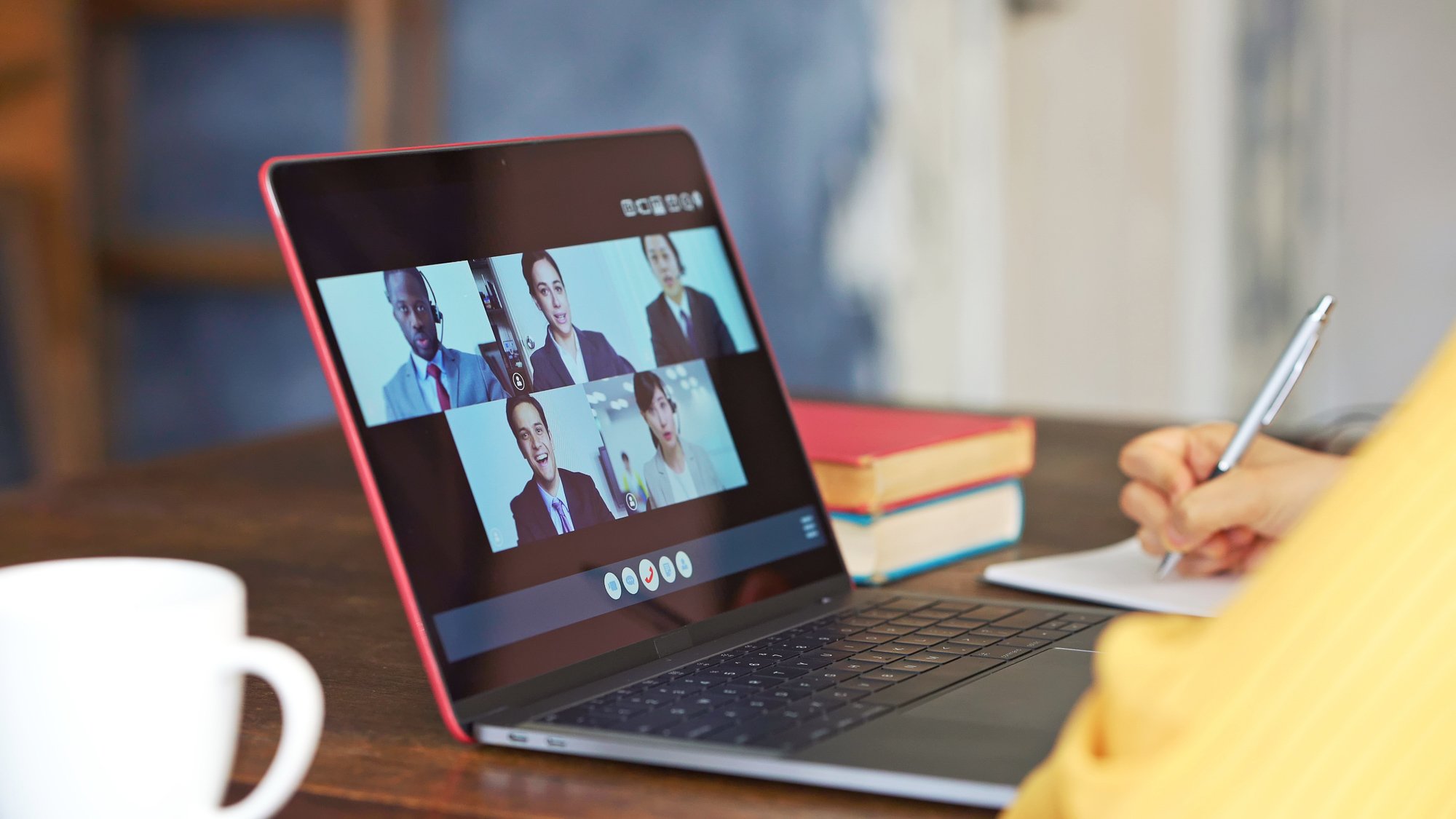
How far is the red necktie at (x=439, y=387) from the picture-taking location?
550 mm

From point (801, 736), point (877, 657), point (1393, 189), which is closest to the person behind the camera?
point (801, 736)

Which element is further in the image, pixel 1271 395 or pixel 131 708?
pixel 1271 395

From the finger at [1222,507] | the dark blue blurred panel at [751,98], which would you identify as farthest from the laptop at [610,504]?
the dark blue blurred panel at [751,98]

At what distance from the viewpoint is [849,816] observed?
426 mm

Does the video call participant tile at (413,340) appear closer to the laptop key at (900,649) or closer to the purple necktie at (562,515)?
the purple necktie at (562,515)

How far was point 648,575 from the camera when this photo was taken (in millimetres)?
602

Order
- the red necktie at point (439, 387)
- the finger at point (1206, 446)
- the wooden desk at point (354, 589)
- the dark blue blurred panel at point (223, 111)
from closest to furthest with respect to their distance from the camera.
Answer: the wooden desk at point (354, 589) < the red necktie at point (439, 387) < the finger at point (1206, 446) < the dark blue blurred panel at point (223, 111)

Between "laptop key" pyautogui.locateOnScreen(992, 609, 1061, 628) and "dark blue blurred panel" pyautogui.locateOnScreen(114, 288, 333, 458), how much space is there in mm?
2188

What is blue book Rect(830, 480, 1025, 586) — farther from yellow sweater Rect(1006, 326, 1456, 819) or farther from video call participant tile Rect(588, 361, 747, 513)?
yellow sweater Rect(1006, 326, 1456, 819)

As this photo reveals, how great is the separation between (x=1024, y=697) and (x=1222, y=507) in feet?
0.80

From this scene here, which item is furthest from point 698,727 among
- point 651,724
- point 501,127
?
point 501,127

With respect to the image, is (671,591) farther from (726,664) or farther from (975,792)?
(975,792)

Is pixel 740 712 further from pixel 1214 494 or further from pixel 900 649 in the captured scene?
pixel 1214 494

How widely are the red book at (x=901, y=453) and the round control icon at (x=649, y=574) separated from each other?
15 cm
